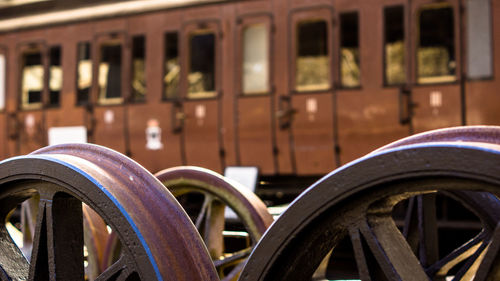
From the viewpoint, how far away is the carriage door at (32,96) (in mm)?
9133

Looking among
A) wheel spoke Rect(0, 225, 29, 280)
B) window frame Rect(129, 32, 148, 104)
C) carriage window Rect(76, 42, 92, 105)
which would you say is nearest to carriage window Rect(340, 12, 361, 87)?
window frame Rect(129, 32, 148, 104)

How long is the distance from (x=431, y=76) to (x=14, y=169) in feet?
18.6

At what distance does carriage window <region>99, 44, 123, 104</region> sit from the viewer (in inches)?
333

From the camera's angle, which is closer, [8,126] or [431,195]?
[431,195]

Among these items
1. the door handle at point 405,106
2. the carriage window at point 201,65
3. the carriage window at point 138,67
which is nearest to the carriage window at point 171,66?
the carriage window at point 201,65

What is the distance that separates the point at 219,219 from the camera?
10.3 feet

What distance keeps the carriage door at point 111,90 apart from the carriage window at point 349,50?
3.30m

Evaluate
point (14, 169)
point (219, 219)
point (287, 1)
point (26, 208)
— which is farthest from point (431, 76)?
point (14, 169)

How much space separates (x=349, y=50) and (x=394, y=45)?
56 centimetres

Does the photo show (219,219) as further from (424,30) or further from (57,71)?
(57,71)

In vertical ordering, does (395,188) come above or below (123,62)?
below

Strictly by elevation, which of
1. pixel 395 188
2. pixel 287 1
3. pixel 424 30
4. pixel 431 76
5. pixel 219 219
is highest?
pixel 287 1

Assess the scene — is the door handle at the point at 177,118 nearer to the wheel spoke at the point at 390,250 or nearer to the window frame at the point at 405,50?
the window frame at the point at 405,50

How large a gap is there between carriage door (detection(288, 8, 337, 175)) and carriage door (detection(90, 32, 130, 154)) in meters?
2.62
